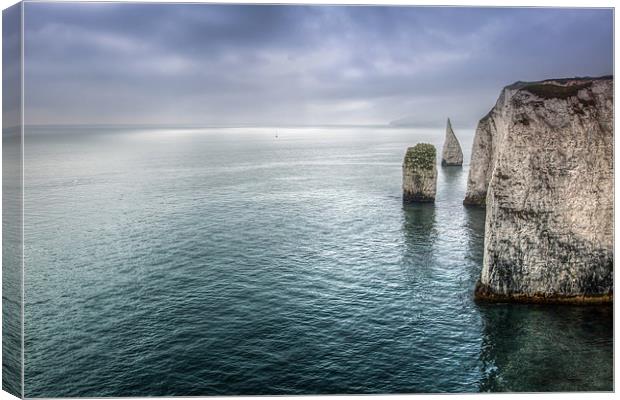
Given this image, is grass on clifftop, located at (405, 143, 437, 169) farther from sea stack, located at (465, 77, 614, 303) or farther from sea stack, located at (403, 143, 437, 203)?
sea stack, located at (465, 77, 614, 303)

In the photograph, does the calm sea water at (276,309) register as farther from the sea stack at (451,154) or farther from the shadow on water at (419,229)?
the sea stack at (451,154)

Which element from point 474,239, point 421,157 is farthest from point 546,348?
point 421,157

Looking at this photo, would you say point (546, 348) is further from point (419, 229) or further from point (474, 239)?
point (419, 229)

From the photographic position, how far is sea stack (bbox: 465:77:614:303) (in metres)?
38.9

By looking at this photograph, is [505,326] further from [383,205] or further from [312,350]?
[383,205]

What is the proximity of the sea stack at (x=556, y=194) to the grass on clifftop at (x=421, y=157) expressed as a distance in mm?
38172

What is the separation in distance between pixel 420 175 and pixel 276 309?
4661 cm

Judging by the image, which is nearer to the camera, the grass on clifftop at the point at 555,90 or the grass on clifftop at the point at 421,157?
the grass on clifftop at the point at 555,90

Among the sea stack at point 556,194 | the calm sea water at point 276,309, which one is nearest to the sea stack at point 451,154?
the calm sea water at point 276,309

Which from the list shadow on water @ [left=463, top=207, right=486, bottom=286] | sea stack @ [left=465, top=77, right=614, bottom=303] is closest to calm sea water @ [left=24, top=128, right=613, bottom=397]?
shadow on water @ [left=463, top=207, right=486, bottom=286]

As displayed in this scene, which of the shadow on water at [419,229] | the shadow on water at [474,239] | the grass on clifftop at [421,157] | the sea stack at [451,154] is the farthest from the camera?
the sea stack at [451,154]

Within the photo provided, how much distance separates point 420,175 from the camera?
8175cm

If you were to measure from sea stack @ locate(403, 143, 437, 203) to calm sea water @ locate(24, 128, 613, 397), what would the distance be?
8.68ft

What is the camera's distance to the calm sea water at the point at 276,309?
31.6m
